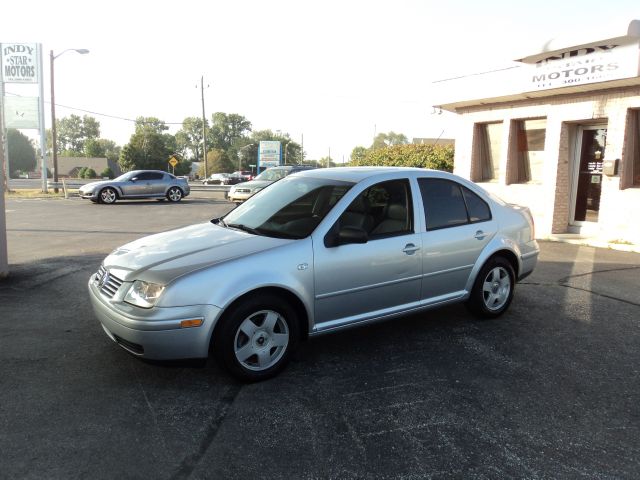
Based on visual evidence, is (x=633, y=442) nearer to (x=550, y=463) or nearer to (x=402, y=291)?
(x=550, y=463)

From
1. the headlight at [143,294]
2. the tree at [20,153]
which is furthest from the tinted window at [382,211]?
the tree at [20,153]

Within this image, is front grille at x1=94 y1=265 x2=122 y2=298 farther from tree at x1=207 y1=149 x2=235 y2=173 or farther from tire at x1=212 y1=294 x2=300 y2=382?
tree at x1=207 y1=149 x2=235 y2=173

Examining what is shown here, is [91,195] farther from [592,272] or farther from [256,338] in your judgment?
[256,338]

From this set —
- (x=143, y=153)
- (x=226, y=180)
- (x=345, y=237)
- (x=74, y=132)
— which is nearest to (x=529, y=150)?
(x=345, y=237)

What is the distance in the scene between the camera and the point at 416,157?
16734 millimetres

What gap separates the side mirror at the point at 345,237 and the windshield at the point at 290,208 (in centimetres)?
17

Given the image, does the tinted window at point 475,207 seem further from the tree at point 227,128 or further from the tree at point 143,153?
the tree at point 227,128

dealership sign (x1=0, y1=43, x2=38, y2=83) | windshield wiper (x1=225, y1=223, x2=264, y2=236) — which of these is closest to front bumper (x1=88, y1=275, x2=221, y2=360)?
windshield wiper (x1=225, y1=223, x2=264, y2=236)

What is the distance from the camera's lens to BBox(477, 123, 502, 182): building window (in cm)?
1299

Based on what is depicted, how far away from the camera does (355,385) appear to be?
12.4ft

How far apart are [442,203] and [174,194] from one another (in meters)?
18.9

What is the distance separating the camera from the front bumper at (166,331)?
3414 millimetres

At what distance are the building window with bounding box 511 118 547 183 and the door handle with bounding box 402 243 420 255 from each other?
890 cm

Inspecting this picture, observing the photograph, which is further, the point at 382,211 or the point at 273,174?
the point at 273,174
